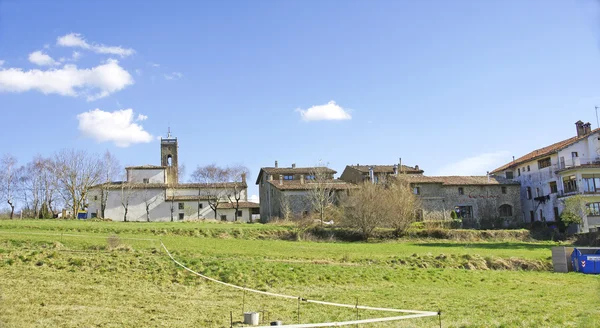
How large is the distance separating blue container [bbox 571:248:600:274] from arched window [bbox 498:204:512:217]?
110 feet

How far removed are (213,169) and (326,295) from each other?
65.9 meters

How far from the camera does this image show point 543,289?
68.7 feet

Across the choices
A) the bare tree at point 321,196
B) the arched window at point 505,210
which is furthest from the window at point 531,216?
the bare tree at point 321,196

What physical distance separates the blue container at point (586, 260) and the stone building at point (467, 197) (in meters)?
30.9

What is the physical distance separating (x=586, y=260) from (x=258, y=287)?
787 inches

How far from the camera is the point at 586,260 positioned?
1127 inches

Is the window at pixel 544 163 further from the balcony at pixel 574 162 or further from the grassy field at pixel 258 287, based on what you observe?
the grassy field at pixel 258 287

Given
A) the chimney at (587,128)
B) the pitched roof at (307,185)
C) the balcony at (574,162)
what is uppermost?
the chimney at (587,128)

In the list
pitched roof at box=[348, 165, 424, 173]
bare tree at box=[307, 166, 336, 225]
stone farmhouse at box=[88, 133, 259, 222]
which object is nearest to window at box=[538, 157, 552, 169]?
pitched roof at box=[348, 165, 424, 173]

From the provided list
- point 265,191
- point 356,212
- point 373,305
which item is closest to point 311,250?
point 356,212

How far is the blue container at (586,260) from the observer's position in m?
28.3

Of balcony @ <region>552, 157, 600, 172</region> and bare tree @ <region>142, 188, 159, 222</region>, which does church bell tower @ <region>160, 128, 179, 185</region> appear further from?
balcony @ <region>552, 157, 600, 172</region>

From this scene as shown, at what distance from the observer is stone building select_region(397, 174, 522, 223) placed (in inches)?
2405

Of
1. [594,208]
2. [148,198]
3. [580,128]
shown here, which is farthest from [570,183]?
[148,198]
